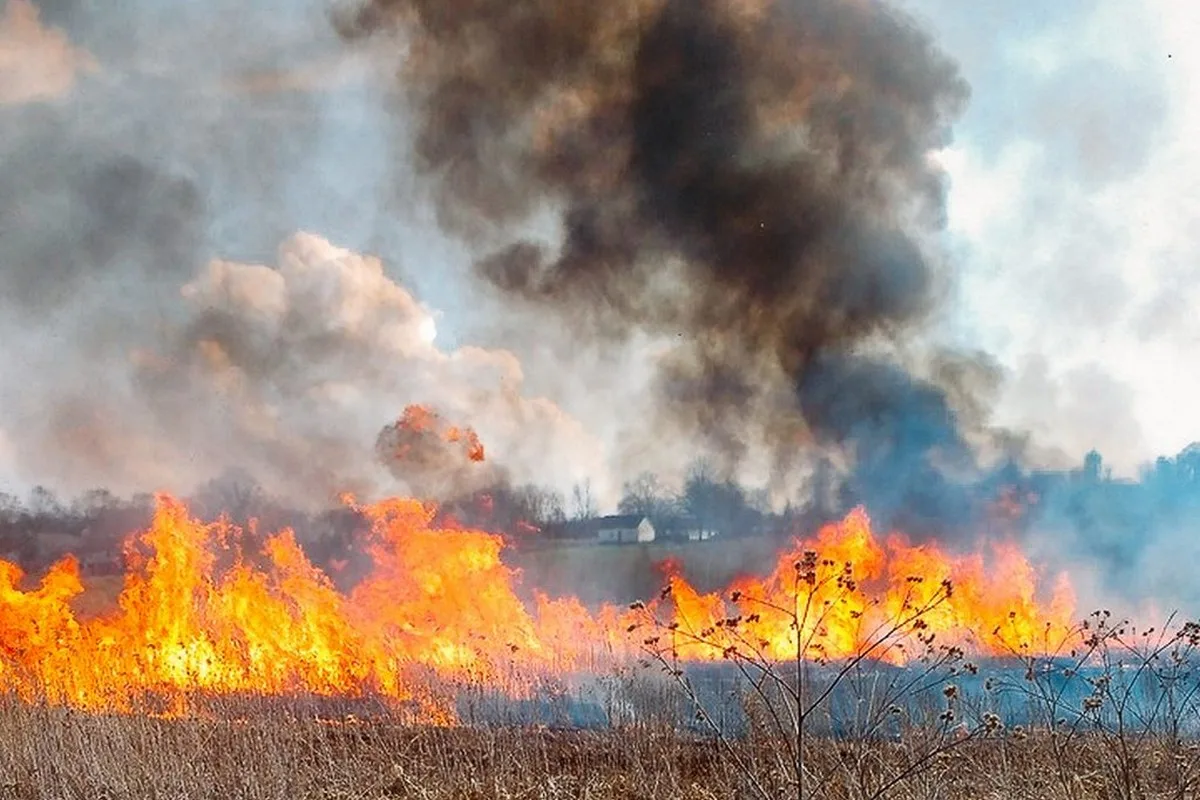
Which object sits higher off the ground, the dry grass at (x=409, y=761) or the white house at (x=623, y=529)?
the white house at (x=623, y=529)

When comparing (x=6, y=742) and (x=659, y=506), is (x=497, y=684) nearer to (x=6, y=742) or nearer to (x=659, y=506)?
(x=6, y=742)

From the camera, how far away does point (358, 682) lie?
16234mm

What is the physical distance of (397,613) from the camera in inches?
811

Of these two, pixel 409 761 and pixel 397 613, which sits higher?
pixel 397 613

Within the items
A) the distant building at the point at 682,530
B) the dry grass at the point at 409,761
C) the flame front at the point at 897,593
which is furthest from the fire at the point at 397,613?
the distant building at the point at 682,530

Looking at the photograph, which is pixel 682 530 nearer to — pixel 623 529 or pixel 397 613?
pixel 623 529

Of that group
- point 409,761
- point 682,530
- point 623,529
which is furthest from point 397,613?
point 623,529

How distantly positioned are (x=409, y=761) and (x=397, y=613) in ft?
28.5

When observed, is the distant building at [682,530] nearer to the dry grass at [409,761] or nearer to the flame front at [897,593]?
the flame front at [897,593]

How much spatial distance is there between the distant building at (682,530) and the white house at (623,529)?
61 cm

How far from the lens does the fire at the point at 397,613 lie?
15.7 m

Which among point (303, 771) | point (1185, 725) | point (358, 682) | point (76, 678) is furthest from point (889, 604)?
point (76, 678)

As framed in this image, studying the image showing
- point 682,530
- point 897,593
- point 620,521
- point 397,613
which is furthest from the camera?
point 620,521

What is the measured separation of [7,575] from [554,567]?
513 inches
